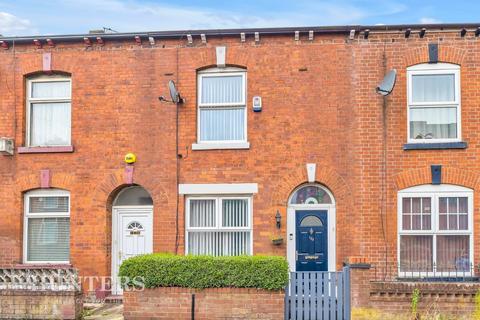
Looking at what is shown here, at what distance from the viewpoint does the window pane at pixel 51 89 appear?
55.4 ft

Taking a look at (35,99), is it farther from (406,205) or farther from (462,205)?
(462,205)

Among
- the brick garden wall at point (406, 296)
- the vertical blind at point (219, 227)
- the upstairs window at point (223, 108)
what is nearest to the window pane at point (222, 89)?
the upstairs window at point (223, 108)

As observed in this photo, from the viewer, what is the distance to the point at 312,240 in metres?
16.0

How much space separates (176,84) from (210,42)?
128 centimetres

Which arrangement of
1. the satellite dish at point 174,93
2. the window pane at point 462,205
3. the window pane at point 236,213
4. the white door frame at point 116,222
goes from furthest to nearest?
1. the white door frame at point 116,222
2. the window pane at point 236,213
3. the satellite dish at point 174,93
4. the window pane at point 462,205

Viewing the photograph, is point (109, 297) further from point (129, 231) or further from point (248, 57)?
point (248, 57)

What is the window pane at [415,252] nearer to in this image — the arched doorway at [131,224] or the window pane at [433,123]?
the window pane at [433,123]

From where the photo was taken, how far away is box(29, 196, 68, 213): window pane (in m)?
16.7

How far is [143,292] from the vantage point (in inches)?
523

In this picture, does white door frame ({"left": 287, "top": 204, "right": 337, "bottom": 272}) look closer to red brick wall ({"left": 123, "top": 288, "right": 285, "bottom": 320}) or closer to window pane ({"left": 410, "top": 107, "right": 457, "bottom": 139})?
window pane ({"left": 410, "top": 107, "right": 457, "bottom": 139})

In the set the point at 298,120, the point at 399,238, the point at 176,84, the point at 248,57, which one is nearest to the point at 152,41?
the point at 176,84

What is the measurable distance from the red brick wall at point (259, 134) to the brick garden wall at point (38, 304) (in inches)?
98.3

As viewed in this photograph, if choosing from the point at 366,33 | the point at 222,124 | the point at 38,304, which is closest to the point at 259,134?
the point at 222,124

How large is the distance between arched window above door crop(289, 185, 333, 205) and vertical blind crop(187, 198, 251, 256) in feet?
3.84
